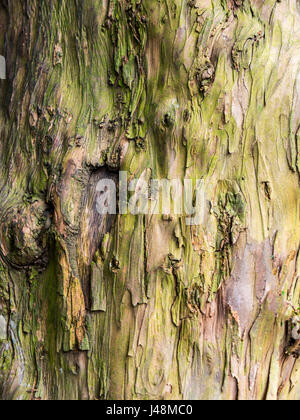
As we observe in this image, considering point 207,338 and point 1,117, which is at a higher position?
point 1,117

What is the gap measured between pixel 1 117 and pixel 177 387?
1.45m

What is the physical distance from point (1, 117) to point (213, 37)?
104cm

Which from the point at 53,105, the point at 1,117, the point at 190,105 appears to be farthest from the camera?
the point at 1,117

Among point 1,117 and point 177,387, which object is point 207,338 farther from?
point 1,117

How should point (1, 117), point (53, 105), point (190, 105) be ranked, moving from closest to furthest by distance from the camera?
point (190, 105)
point (53, 105)
point (1, 117)

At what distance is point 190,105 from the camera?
5.28 feet

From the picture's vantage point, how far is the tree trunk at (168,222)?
161 centimetres

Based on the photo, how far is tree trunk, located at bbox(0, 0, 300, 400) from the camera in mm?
1608

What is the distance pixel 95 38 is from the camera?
1710mm

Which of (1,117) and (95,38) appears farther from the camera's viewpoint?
(1,117)

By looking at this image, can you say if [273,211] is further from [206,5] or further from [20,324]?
[20,324]

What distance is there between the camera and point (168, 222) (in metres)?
1.60
